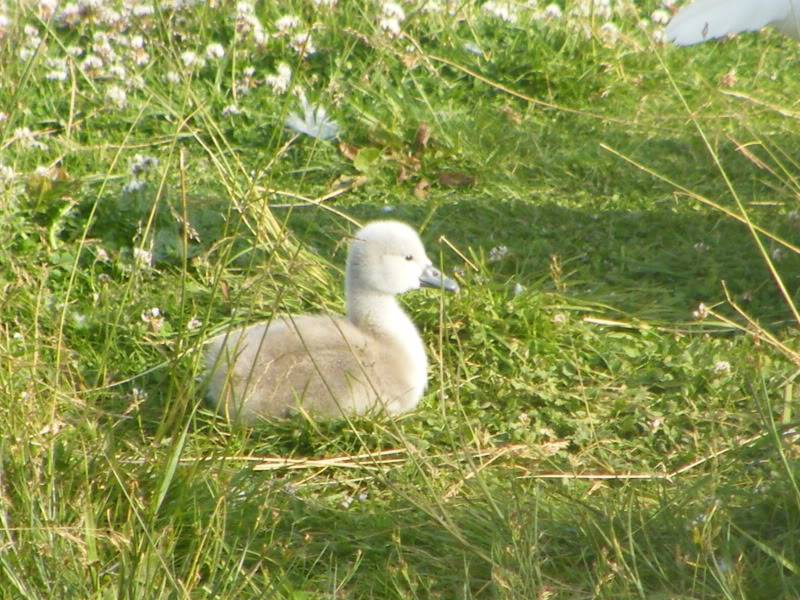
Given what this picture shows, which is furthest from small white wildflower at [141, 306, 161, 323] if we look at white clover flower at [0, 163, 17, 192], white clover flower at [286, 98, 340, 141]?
white clover flower at [286, 98, 340, 141]

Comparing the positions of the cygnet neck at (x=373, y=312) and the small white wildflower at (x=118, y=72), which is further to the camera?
the small white wildflower at (x=118, y=72)

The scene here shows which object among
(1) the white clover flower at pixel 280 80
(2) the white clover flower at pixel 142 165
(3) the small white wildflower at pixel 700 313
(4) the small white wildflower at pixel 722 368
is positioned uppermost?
(1) the white clover flower at pixel 280 80

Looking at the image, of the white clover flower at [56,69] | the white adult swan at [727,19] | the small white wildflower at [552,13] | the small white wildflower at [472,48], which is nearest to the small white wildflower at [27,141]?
A: the white clover flower at [56,69]

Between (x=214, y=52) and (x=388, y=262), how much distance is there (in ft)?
8.59

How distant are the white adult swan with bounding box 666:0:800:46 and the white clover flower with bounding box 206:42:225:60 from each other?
233 cm

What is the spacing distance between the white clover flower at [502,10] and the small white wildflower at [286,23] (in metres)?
1.07

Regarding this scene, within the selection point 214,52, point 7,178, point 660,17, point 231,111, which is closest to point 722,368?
point 7,178

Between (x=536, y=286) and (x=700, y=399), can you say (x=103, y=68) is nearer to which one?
(x=536, y=286)

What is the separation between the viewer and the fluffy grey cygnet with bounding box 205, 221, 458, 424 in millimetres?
4012

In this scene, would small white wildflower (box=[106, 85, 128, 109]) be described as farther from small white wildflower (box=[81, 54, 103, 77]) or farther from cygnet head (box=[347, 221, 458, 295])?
cygnet head (box=[347, 221, 458, 295])

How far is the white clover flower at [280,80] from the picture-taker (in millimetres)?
6387

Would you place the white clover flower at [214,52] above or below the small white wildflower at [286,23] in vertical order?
below

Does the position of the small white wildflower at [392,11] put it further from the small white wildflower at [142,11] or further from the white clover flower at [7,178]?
the white clover flower at [7,178]

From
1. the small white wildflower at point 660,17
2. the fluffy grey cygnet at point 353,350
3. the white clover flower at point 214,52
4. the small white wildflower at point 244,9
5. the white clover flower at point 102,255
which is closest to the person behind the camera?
the fluffy grey cygnet at point 353,350
